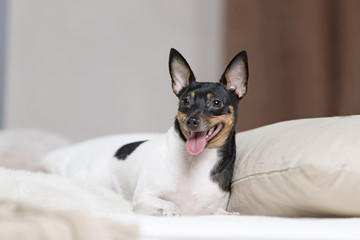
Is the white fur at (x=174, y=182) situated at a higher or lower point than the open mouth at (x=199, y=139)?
lower

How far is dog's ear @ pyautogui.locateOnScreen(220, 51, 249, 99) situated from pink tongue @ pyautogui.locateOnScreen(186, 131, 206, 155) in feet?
0.69

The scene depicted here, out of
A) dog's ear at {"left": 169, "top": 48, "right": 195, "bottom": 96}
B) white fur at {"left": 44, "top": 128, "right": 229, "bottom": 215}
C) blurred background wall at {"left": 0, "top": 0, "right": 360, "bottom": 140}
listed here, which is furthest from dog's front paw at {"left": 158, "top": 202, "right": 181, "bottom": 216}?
blurred background wall at {"left": 0, "top": 0, "right": 360, "bottom": 140}

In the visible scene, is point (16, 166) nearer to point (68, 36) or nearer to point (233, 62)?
point (233, 62)

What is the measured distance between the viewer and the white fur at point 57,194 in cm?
112

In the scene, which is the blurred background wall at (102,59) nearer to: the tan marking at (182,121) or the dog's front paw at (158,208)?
the tan marking at (182,121)

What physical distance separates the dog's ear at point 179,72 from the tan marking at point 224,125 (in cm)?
18

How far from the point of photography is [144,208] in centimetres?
153

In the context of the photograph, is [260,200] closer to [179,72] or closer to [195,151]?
[195,151]

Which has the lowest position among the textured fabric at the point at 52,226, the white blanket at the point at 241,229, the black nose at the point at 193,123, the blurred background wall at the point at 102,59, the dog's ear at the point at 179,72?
the blurred background wall at the point at 102,59

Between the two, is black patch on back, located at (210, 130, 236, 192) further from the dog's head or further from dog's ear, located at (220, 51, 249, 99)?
dog's ear, located at (220, 51, 249, 99)

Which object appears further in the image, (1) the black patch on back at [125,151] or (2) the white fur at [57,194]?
(1) the black patch on back at [125,151]

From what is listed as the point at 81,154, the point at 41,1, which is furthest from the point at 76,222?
the point at 41,1

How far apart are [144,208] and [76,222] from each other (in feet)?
2.11

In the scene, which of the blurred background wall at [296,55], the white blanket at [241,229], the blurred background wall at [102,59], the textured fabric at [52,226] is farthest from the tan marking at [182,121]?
the blurred background wall at [102,59]
